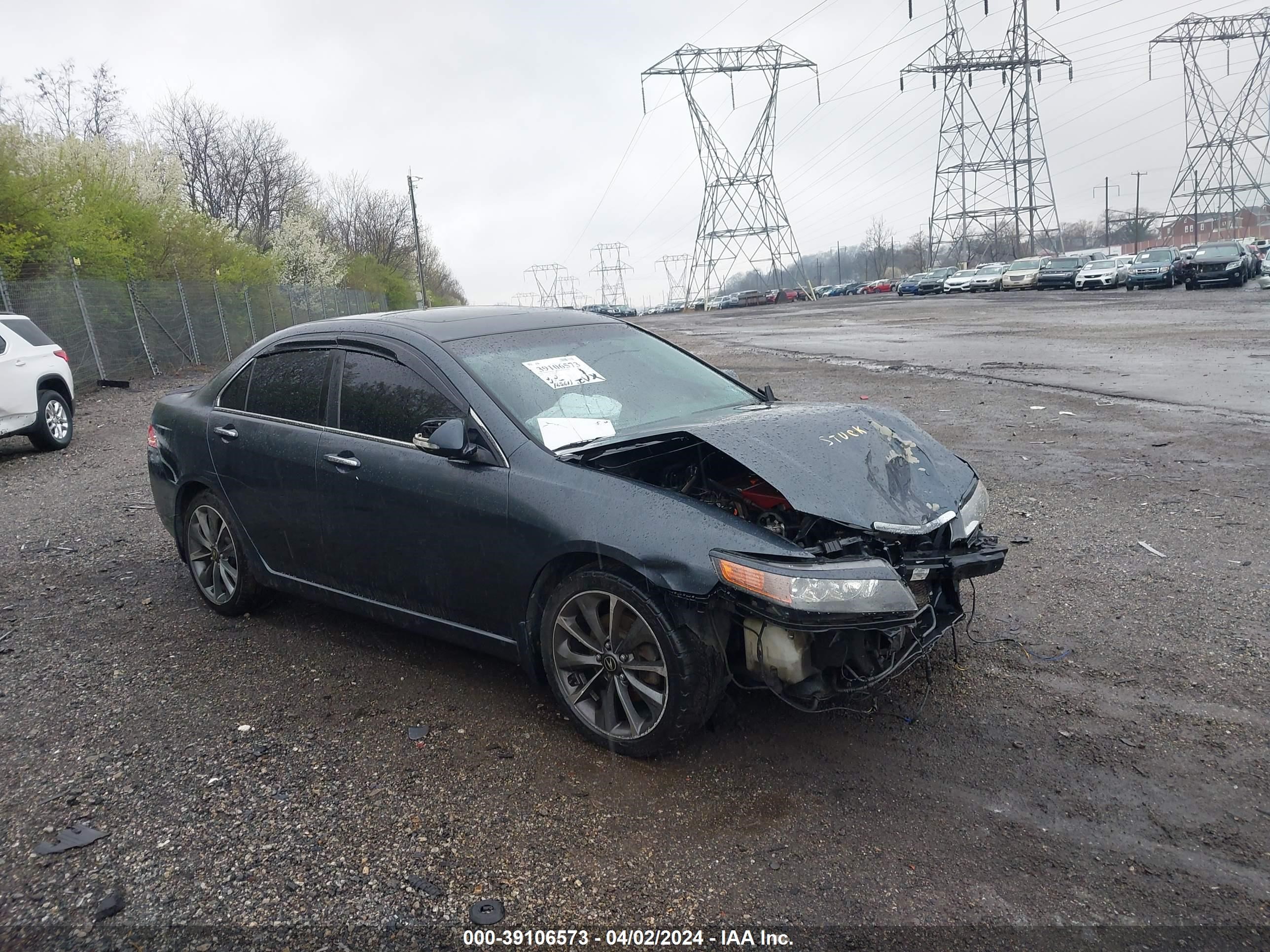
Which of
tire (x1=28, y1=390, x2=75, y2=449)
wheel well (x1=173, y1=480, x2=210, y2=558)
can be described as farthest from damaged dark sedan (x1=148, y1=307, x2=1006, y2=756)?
tire (x1=28, y1=390, x2=75, y2=449)

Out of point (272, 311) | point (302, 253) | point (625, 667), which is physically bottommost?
point (625, 667)

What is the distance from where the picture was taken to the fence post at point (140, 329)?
23000mm

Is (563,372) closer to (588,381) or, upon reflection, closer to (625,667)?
(588,381)

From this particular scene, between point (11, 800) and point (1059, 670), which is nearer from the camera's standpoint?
point (11, 800)

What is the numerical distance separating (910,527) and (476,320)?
242cm

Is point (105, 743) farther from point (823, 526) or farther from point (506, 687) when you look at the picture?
point (823, 526)

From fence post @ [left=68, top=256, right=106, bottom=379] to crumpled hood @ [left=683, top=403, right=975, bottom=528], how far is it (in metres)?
20.4

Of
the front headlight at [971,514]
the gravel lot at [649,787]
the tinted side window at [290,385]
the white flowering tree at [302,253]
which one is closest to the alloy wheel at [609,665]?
the gravel lot at [649,787]

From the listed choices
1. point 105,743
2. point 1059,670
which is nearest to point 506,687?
point 105,743

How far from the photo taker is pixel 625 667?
11.5 feet

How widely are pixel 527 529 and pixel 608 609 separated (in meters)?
0.46

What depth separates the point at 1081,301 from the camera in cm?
3234

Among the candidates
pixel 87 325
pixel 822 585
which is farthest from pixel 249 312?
pixel 822 585

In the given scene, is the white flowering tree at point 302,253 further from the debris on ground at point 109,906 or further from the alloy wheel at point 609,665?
the debris on ground at point 109,906
